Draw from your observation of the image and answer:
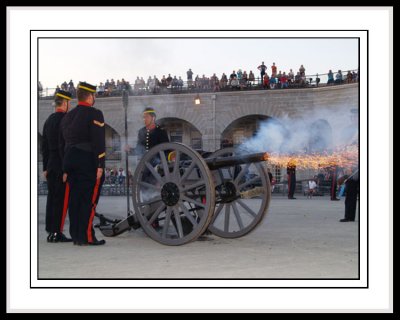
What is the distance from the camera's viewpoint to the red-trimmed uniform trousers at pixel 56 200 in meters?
9.19

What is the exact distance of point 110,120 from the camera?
34.2 metres

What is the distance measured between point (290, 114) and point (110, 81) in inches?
358

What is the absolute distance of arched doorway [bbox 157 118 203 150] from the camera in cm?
3748

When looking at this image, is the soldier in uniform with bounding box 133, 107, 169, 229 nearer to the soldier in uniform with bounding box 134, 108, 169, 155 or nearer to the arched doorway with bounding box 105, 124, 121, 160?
the soldier in uniform with bounding box 134, 108, 169, 155

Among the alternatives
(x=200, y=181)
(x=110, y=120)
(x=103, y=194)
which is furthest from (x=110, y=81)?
(x=200, y=181)

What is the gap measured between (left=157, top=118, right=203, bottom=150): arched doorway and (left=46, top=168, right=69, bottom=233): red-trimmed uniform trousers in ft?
90.8

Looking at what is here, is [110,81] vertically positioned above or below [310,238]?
above

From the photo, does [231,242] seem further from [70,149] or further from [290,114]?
[290,114]

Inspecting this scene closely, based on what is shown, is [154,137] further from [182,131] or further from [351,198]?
[182,131]

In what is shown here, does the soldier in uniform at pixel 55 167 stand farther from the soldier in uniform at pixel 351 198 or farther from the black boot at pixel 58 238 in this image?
the soldier in uniform at pixel 351 198

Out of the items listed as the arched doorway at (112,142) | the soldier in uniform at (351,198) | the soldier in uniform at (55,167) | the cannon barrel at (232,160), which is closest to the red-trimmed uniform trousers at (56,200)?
the soldier in uniform at (55,167)

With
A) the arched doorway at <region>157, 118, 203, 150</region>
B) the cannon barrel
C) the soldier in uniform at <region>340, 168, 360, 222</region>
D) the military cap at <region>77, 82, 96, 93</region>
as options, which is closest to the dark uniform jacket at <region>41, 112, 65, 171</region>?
the military cap at <region>77, 82, 96, 93</region>

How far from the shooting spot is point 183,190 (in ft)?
27.5

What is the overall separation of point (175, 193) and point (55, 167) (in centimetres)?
204
